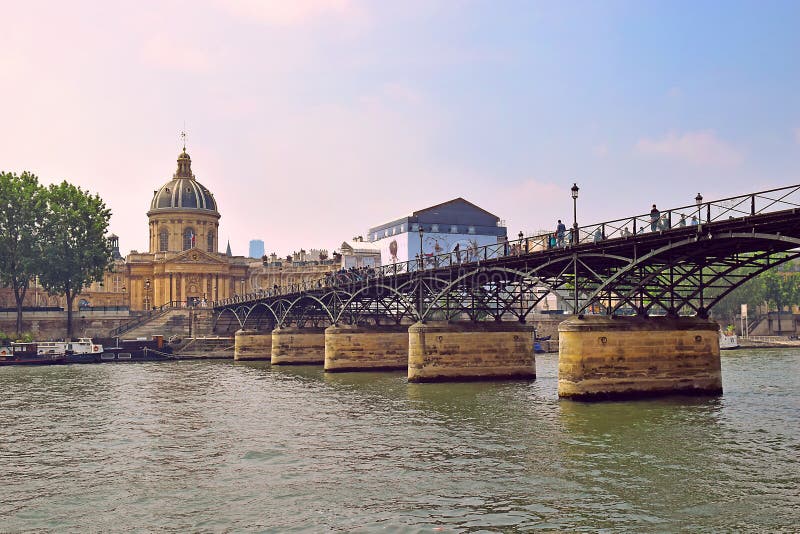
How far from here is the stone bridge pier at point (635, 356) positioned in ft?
123

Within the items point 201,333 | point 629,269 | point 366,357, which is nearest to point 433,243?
point 201,333

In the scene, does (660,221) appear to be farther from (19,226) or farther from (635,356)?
(19,226)

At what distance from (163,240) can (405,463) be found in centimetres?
14146

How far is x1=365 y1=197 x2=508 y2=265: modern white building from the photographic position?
127875 millimetres

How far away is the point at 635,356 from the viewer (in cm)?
3794

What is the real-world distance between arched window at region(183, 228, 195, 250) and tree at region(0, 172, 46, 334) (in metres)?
59.7

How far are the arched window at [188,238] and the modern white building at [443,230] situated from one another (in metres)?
43.8

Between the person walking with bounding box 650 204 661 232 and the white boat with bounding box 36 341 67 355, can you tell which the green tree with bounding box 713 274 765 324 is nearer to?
the white boat with bounding box 36 341 67 355

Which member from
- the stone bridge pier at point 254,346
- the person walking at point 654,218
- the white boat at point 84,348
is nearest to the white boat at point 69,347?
the white boat at point 84,348

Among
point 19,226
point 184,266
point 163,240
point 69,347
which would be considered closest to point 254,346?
point 69,347

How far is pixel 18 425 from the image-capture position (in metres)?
35.1

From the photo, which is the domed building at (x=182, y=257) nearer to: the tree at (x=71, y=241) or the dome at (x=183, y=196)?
the dome at (x=183, y=196)

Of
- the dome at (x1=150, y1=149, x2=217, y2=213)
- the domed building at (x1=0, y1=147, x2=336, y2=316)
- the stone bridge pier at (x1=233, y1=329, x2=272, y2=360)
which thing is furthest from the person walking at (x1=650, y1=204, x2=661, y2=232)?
the dome at (x1=150, y1=149, x2=217, y2=213)

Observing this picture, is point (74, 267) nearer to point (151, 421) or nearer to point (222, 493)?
point (151, 421)
